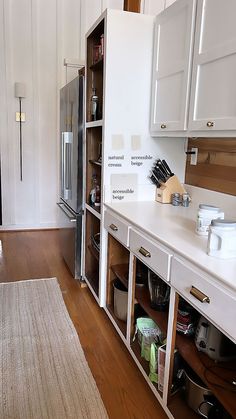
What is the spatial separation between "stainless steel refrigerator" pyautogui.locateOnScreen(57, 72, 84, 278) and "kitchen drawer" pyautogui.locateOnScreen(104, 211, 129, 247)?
1.91 ft

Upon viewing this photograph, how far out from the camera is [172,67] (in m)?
1.95

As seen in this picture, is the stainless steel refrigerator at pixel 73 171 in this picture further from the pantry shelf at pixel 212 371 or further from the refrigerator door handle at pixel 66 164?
the pantry shelf at pixel 212 371

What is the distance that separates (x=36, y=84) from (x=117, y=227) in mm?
2948

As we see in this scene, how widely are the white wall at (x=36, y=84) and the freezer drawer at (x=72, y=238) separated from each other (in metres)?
1.35

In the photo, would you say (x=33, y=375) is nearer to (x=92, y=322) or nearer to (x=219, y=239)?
(x=92, y=322)

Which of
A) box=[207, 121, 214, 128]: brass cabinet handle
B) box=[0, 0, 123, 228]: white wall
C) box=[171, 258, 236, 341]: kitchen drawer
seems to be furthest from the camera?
box=[0, 0, 123, 228]: white wall

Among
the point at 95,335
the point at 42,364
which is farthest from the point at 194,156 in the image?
the point at 42,364

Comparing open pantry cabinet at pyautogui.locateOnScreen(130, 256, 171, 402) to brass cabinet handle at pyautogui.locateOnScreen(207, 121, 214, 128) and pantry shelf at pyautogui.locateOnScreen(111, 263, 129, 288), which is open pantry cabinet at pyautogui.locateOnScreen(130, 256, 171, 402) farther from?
brass cabinet handle at pyautogui.locateOnScreen(207, 121, 214, 128)

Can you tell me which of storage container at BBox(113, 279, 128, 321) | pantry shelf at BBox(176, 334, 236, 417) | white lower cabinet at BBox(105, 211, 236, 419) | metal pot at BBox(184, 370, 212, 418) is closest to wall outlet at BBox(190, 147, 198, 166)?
white lower cabinet at BBox(105, 211, 236, 419)

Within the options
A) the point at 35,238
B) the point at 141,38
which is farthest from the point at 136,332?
the point at 35,238

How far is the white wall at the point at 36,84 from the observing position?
407 centimetres

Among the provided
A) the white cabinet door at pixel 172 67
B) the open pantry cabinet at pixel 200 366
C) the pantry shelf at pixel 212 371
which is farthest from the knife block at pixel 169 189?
the pantry shelf at pixel 212 371

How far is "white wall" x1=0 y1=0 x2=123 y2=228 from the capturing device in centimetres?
407

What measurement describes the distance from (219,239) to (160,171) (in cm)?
113
